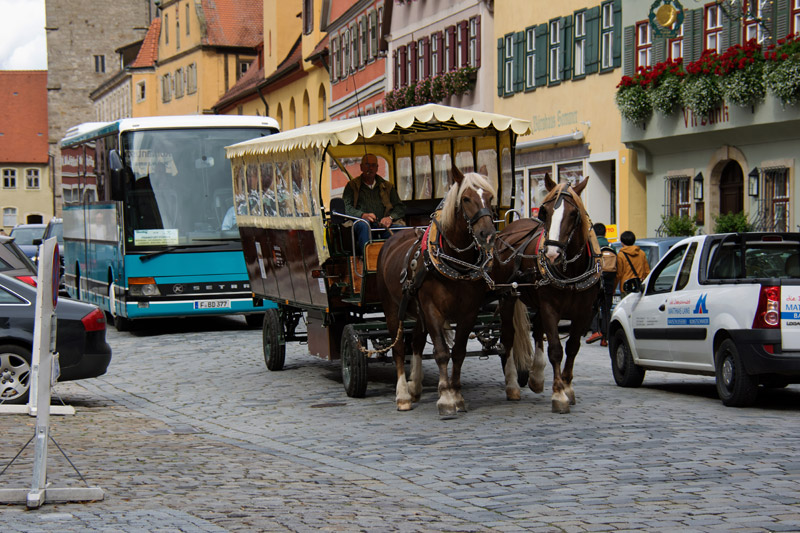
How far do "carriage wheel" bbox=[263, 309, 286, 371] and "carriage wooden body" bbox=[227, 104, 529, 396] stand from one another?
1 cm

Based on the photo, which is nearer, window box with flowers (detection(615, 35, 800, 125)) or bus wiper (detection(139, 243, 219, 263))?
bus wiper (detection(139, 243, 219, 263))

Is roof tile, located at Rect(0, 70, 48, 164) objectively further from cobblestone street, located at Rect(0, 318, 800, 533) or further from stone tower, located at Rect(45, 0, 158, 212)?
cobblestone street, located at Rect(0, 318, 800, 533)

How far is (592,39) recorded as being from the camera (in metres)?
33.9

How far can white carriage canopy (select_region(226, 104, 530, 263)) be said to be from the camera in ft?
43.5

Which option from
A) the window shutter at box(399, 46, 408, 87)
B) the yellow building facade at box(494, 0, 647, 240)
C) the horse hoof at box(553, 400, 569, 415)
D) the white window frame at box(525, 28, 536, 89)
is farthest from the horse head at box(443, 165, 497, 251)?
the window shutter at box(399, 46, 408, 87)

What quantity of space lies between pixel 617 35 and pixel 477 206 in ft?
73.2

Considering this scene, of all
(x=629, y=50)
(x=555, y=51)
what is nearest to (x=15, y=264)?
(x=629, y=50)

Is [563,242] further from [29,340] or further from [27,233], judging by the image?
[27,233]

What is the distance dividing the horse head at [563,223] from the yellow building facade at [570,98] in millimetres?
20489

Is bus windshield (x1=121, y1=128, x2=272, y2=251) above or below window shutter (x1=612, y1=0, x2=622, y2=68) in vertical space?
below

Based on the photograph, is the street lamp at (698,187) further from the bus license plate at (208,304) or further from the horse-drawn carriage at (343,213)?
the horse-drawn carriage at (343,213)

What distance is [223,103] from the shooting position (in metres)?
81.9

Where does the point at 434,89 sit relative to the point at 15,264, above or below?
above

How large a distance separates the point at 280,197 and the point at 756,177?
1525cm
